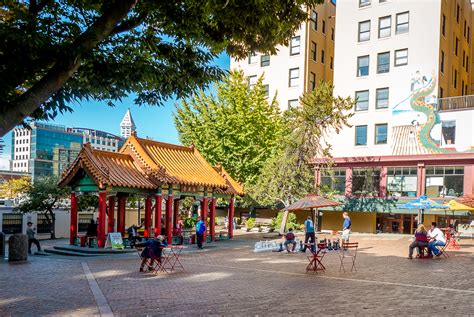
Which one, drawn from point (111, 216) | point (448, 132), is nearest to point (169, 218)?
point (111, 216)

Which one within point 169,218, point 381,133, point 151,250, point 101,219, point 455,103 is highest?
point 455,103

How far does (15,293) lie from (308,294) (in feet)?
23.8

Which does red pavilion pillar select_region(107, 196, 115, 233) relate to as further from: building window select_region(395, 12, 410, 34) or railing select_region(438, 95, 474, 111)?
building window select_region(395, 12, 410, 34)

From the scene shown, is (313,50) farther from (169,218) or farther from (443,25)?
(169,218)

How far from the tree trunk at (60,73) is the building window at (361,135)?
3573cm

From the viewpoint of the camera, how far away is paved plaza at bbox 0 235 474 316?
398 inches

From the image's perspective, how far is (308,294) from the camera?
11852mm

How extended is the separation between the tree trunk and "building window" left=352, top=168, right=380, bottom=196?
34417 millimetres

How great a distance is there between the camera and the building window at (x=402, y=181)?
37.9m

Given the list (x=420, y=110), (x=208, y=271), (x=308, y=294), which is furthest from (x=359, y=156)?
(x=308, y=294)

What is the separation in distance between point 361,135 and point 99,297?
3428cm

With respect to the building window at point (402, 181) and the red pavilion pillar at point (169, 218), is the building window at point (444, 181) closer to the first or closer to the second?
the building window at point (402, 181)

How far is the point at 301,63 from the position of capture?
49.4 meters

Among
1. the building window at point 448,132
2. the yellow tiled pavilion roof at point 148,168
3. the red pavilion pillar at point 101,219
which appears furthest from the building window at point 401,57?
the red pavilion pillar at point 101,219
